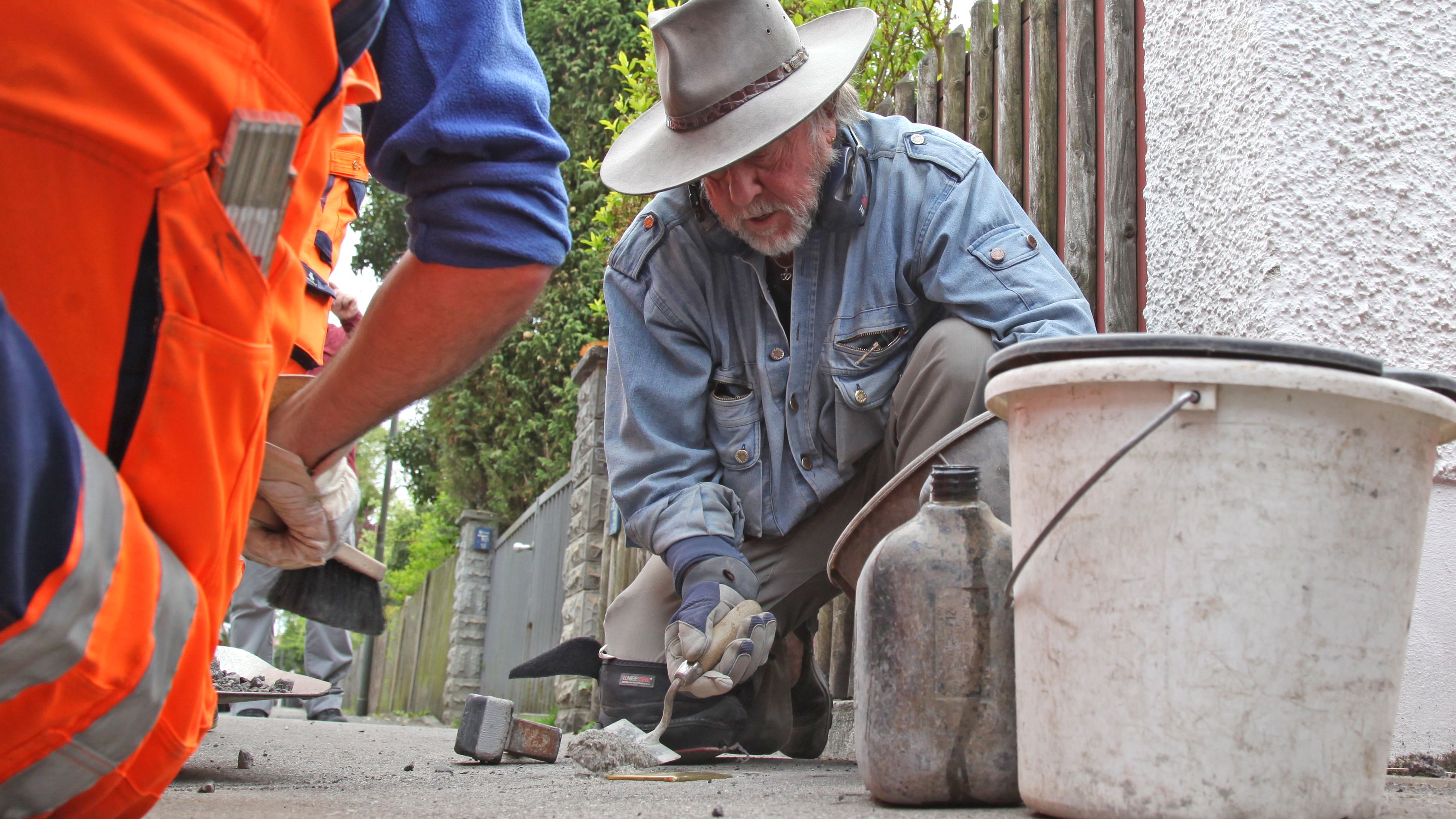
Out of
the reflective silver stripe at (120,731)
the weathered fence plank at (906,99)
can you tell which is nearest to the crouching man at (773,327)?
the weathered fence plank at (906,99)

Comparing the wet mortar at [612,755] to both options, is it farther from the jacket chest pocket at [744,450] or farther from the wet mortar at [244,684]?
the wet mortar at [244,684]

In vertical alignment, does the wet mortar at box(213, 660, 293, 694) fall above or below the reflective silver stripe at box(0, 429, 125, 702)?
below

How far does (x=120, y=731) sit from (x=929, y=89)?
3300 millimetres

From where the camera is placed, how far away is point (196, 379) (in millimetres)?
932

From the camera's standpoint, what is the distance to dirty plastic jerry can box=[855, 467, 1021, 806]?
1.46 m

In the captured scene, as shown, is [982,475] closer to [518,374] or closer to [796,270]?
[796,270]

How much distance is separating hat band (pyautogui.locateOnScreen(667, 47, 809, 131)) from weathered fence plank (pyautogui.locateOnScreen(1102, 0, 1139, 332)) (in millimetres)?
803

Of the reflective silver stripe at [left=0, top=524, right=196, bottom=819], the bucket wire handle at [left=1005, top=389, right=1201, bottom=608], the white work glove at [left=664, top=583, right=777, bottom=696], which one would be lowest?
the reflective silver stripe at [left=0, top=524, right=196, bottom=819]

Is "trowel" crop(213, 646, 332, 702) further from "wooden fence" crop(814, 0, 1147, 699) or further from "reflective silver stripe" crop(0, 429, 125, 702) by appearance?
"reflective silver stripe" crop(0, 429, 125, 702)

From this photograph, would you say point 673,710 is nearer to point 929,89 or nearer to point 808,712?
point 808,712

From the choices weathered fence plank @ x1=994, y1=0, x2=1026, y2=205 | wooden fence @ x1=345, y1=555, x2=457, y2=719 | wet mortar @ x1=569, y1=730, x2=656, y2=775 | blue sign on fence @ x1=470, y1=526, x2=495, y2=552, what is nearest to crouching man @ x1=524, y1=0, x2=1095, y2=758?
wet mortar @ x1=569, y1=730, x2=656, y2=775

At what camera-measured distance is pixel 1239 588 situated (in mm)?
1188

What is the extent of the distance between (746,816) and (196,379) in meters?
0.86

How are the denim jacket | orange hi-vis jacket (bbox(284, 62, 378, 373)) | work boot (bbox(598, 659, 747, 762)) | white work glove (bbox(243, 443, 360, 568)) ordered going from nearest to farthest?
white work glove (bbox(243, 443, 360, 568)), orange hi-vis jacket (bbox(284, 62, 378, 373)), work boot (bbox(598, 659, 747, 762)), the denim jacket
